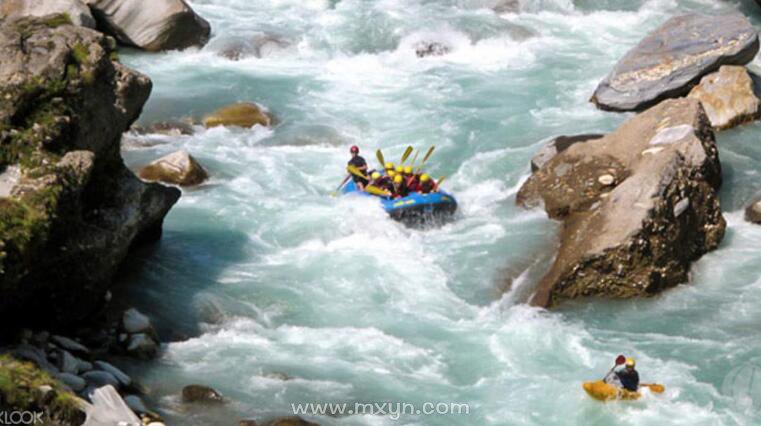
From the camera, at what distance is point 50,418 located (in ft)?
25.0

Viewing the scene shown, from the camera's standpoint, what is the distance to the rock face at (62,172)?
9227 mm

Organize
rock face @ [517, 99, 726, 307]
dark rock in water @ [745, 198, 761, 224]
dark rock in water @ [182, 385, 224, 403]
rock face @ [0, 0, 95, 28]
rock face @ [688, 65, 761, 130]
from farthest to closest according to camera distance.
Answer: rock face @ [0, 0, 95, 28] → rock face @ [688, 65, 761, 130] → dark rock in water @ [745, 198, 761, 224] → rock face @ [517, 99, 726, 307] → dark rock in water @ [182, 385, 224, 403]

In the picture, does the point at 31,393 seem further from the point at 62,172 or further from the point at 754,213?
the point at 754,213

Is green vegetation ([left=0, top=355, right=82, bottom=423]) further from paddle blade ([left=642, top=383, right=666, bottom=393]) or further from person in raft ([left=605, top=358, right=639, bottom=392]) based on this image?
paddle blade ([left=642, top=383, right=666, bottom=393])

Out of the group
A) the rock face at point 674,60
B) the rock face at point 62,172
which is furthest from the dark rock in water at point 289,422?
the rock face at point 674,60

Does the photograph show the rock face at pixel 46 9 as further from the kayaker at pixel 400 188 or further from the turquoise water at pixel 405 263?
the kayaker at pixel 400 188

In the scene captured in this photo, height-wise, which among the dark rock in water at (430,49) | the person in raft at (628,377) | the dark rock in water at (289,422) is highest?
the person in raft at (628,377)

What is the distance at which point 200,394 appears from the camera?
9422 millimetres

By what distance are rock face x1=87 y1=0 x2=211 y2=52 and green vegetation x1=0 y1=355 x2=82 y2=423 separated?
41.2ft

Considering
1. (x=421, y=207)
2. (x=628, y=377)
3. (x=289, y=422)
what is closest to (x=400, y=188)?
(x=421, y=207)

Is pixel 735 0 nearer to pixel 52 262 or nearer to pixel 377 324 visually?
pixel 377 324

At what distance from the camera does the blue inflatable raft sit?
44.8ft

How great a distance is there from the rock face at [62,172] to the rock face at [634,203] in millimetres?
4537

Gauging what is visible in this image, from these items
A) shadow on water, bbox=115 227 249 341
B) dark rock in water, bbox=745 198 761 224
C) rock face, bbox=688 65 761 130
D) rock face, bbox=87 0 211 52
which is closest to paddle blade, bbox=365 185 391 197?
shadow on water, bbox=115 227 249 341
